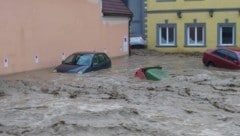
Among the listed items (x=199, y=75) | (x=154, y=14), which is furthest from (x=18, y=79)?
(x=154, y=14)

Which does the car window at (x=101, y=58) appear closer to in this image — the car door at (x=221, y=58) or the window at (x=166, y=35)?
the car door at (x=221, y=58)

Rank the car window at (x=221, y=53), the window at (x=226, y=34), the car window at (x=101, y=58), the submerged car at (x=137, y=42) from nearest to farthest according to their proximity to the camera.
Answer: the car window at (x=101, y=58) < the car window at (x=221, y=53) < the window at (x=226, y=34) < the submerged car at (x=137, y=42)

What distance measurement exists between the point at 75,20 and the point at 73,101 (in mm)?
14167

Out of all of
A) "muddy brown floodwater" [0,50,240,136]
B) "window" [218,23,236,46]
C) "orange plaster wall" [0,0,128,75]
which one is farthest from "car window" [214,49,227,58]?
"window" [218,23,236,46]

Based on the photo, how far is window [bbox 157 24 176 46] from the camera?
43.0 m

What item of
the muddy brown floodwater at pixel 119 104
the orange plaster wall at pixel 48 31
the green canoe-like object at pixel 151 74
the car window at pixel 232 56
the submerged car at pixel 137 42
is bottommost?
the muddy brown floodwater at pixel 119 104

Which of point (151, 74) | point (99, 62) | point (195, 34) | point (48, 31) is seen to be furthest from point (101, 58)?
point (195, 34)

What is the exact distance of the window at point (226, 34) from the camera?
4094 cm

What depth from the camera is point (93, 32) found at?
113 ft

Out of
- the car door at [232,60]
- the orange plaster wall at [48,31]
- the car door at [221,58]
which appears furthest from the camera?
the car door at [221,58]

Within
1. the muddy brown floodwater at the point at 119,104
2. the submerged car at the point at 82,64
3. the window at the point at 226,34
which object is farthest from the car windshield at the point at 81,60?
the window at the point at 226,34

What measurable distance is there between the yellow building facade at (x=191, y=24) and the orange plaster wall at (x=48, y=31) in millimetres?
6917

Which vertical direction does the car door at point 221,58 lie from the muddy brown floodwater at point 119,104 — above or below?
above

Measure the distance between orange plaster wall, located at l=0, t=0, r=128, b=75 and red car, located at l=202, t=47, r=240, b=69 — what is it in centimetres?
744
